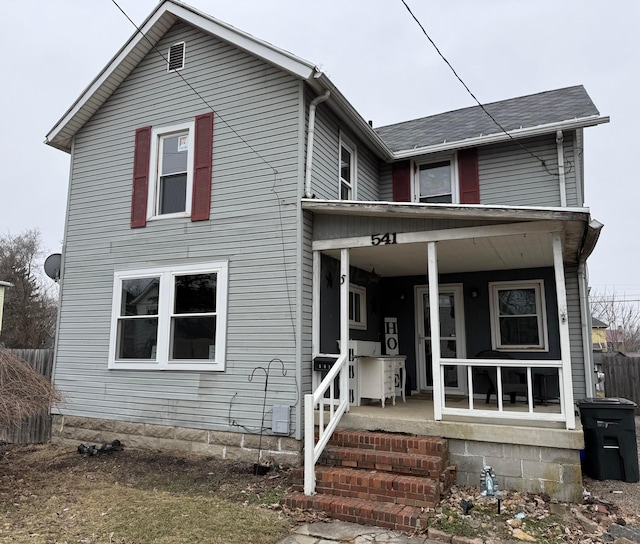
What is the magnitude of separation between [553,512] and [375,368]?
9.65 ft

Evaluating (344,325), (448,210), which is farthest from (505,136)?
(344,325)

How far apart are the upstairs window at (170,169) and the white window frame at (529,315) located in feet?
18.3

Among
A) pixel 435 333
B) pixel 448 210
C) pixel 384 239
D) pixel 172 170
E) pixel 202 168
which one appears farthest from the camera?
pixel 172 170

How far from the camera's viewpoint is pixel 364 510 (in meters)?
4.53

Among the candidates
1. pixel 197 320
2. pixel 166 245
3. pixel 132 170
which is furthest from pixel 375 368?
pixel 132 170

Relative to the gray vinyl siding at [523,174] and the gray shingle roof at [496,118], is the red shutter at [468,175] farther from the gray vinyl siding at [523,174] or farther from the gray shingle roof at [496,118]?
the gray shingle roof at [496,118]

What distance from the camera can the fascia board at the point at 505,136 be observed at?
774 centimetres

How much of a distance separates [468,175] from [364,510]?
658cm

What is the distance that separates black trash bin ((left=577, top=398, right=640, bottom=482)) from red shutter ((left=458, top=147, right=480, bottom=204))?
431cm

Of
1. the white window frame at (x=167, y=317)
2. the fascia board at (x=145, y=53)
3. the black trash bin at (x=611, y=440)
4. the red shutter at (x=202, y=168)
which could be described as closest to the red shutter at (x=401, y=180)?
the fascia board at (x=145, y=53)

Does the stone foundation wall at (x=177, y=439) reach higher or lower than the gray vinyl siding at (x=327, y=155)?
A: lower

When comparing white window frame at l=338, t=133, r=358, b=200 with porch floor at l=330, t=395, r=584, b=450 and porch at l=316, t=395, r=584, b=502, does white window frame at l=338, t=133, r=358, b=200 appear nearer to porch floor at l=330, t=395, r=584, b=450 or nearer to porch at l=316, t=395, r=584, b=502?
porch floor at l=330, t=395, r=584, b=450

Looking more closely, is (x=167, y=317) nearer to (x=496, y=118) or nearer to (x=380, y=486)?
(x=380, y=486)

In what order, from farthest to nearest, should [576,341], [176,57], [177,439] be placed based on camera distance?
[176,57] → [576,341] → [177,439]
